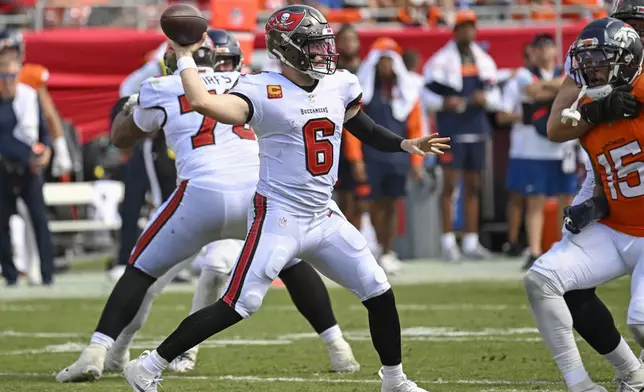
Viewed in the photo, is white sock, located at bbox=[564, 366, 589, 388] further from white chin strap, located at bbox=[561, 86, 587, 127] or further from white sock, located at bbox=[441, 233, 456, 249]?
white sock, located at bbox=[441, 233, 456, 249]

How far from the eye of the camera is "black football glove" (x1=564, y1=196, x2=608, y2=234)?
16.9 feet

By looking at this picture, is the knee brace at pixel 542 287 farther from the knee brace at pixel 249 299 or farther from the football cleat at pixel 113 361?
the football cleat at pixel 113 361

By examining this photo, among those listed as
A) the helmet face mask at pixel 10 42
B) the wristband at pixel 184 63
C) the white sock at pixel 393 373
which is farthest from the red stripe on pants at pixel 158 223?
the helmet face mask at pixel 10 42

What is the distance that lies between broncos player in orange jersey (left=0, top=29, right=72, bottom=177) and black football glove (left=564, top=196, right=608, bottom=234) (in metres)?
7.06

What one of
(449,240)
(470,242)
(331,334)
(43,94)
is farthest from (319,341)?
(470,242)

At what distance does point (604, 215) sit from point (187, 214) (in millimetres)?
1917

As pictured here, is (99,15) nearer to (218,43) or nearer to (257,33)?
(257,33)

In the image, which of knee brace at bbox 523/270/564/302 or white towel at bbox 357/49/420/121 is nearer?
knee brace at bbox 523/270/564/302

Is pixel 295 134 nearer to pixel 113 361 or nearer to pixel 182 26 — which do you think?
pixel 182 26

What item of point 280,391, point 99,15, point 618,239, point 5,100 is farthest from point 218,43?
point 99,15

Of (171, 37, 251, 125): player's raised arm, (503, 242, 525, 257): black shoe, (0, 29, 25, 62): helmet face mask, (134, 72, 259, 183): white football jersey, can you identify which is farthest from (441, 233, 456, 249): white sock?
(171, 37, 251, 125): player's raised arm

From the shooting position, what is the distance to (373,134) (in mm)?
5602

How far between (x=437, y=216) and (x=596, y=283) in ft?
26.5

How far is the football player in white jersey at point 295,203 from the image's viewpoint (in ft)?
16.9
